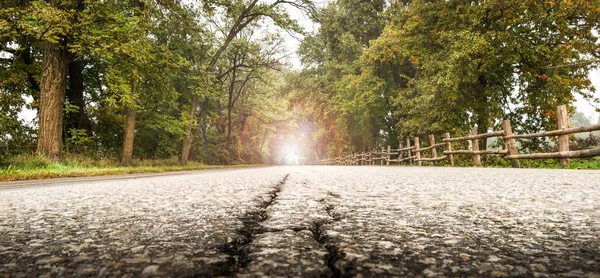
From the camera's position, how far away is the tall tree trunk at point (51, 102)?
26.2ft

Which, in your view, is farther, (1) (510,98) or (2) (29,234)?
(1) (510,98)

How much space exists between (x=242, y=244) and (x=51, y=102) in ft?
31.5

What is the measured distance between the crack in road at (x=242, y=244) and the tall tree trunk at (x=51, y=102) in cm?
869

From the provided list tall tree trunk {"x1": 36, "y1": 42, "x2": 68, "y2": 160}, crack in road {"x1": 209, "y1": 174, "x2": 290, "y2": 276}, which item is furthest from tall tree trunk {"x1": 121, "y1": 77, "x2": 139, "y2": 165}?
crack in road {"x1": 209, "y1": 174, "x2": 290, "y2": 276}

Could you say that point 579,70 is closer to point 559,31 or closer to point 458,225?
point 559,31

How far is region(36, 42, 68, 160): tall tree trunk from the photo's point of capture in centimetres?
798

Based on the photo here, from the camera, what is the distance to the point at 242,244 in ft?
3.38

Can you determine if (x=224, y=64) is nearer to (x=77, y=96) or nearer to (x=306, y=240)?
(x=77, y=96)

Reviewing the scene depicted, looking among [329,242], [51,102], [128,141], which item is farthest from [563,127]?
[128,141]

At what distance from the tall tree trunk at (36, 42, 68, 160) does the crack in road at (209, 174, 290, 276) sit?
8691 mm

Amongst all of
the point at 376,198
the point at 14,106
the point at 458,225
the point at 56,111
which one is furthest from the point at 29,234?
the point at 14,106

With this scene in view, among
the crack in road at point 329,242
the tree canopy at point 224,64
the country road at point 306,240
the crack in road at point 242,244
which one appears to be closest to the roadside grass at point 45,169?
the tree canopy at point 224,64

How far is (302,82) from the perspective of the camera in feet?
82.5

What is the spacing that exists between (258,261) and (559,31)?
15.2 m
